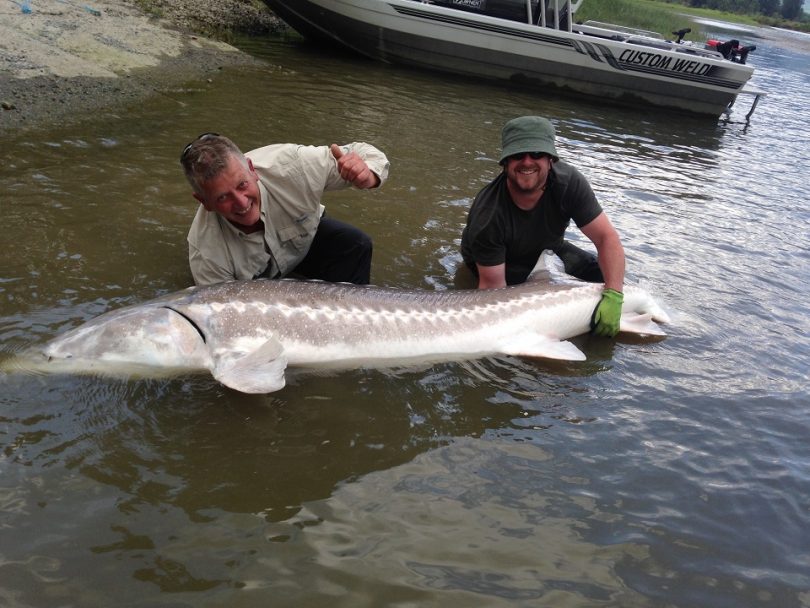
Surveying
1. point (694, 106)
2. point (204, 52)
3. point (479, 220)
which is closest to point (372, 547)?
point (479, 220)

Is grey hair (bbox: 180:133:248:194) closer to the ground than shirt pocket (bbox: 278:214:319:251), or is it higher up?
higher up

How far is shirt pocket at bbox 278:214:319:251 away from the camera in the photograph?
4.03 m

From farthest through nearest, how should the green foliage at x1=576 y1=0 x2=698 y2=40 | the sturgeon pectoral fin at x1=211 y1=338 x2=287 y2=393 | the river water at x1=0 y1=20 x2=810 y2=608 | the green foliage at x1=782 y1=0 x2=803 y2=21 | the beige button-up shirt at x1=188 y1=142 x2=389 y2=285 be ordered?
the green foliage at x1=782 y1=0 x2=803 y2=21 < the green foliage at x1=576 y1=0 x2=698 y2=40 < the beige button-up shirt at x1=188 y1=142 x2=389 y2=285 < the sturgeon pectoral fin at x1=211 y1=338 x2=287 y2=393 < the river water at x1=0 y1=20 x2=810 y2=608

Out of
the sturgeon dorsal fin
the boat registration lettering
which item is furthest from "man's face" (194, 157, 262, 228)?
the boat registration lettering

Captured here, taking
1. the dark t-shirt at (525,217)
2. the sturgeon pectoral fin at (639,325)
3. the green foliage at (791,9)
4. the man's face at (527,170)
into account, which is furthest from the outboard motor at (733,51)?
the green foliage at (791,9)

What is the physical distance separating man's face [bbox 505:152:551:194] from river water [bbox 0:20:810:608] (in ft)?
3.39

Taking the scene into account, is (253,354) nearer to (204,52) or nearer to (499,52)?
(204,52)

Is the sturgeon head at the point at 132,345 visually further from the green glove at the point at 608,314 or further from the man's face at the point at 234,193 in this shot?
the green glove at the point at 608,314

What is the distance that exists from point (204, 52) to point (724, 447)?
1003 cm

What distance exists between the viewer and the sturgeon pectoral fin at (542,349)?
3.86 meters

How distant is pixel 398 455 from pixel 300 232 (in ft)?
5.52

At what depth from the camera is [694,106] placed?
45.5ft

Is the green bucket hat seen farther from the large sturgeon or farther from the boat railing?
the boat railing

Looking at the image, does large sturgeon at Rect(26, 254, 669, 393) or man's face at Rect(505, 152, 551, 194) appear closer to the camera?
large sturgeon at Rect(26, 254, 669, 393)
